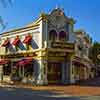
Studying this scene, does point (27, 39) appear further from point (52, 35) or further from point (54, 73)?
point (54, 73)

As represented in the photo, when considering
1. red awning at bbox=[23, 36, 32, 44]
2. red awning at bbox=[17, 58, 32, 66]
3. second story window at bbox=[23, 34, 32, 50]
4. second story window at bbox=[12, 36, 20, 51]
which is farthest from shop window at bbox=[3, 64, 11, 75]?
red awning at bbox=[23, 36, 32, 44]

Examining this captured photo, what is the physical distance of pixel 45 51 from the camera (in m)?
38.3

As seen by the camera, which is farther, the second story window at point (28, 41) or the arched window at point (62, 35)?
the arched window at point (62, 35)

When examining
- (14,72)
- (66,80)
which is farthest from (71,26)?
(14,72)

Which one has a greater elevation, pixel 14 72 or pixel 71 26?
pixel 71 26

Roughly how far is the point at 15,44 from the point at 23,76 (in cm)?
472

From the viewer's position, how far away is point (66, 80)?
132 feet

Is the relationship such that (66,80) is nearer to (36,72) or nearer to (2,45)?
(36,72)

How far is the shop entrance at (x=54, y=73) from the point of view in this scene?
3994cm

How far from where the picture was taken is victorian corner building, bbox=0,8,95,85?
128 ft

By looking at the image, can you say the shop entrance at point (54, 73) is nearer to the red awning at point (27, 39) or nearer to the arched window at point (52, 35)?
the arched window at point (52, 35)

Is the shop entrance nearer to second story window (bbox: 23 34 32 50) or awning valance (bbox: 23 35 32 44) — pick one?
second story window (bbox: 23 34 32 50)

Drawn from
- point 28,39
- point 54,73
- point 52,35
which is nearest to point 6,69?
point 28,39

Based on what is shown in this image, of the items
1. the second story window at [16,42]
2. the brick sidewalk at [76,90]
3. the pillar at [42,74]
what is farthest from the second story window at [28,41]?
the brick sidewalk at [76,90]
